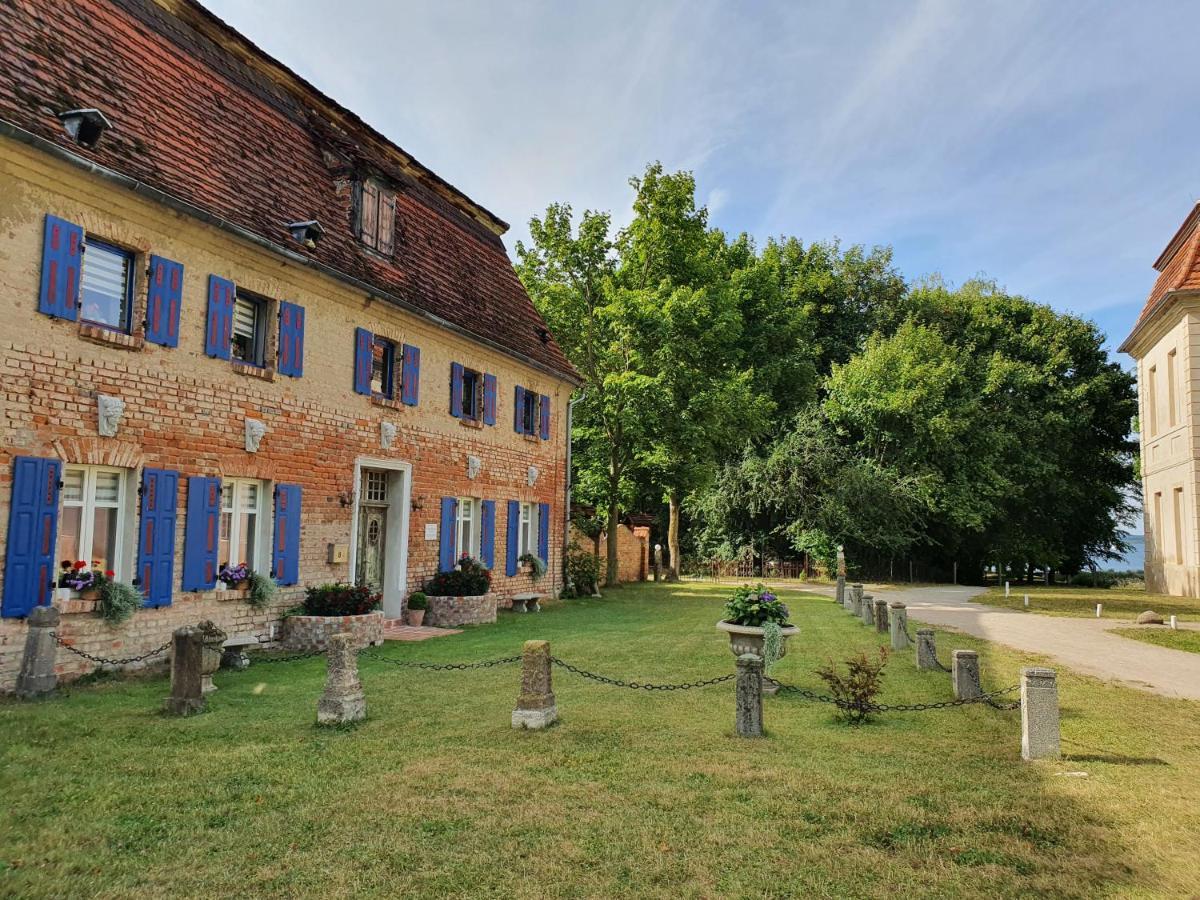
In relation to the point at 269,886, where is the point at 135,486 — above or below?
above

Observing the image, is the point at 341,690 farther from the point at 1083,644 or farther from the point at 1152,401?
the point at 1152,401

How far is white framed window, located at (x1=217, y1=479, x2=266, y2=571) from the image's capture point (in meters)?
11.6

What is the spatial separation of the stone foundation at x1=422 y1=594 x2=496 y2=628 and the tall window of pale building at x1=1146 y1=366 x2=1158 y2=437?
2421cm

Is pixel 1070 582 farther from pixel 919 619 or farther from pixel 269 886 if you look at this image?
pixel 269 886

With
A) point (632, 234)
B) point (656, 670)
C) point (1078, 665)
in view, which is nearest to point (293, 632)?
point (656, 670)

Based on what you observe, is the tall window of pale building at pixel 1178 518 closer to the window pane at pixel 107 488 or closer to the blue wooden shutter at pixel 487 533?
the blue wooden shutter at pixel 487 533

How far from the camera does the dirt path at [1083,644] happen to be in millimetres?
10547

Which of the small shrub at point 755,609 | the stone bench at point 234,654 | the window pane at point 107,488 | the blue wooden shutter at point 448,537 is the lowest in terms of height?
the stone bench at point 234,654

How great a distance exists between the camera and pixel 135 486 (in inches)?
398

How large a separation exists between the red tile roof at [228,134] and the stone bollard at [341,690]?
6709mm

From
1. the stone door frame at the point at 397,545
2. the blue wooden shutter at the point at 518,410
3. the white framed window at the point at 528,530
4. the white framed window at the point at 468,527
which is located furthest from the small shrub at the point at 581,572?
the stone door frame at the point at 397,545

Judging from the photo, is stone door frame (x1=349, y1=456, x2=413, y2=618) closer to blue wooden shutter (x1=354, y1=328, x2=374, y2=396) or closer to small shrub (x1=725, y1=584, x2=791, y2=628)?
blue wooden shutter (x1=354, y1=328, x2=374, y2=396)

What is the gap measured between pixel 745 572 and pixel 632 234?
1573 centimetres

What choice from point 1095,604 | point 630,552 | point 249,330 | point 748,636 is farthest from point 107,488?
point 1095,604
